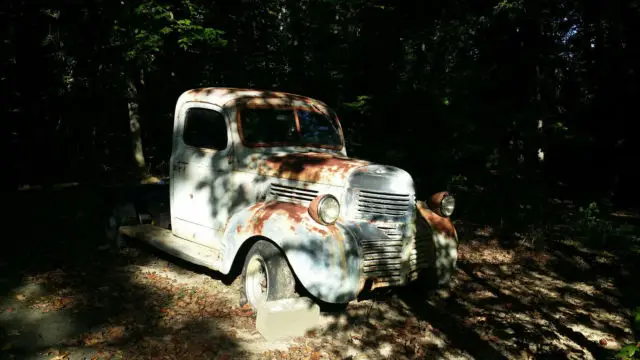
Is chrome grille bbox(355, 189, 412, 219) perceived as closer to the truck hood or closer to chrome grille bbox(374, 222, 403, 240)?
chrome grille bbox(374, 222, 403, 240)

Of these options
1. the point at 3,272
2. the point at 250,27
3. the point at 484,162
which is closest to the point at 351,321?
the point at 3,272

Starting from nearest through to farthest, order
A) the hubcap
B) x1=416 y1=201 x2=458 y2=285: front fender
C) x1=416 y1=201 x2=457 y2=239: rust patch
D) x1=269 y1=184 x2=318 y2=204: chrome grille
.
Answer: the hubcap < x1=269 y1=184 x2=318 y2=204: chrome grille < x1=416 y1=201 x2=458 y2=285: front fender < x1=416 y1=201 x2=457 y2=239: rust patch

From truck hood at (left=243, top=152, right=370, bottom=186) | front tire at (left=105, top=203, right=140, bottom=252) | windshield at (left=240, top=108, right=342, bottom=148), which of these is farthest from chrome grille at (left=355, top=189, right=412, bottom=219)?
front tire at (left=105, top=203, right=140, bottom=252)

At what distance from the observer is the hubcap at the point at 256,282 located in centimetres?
455

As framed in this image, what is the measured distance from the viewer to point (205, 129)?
559 centimetres

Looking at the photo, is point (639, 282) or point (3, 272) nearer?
point (3, 272)

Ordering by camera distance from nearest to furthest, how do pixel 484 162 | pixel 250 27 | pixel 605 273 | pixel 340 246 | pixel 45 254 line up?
pixel 340 246
pixel 45 254
pixel 605 273
pixel 484 162
pixel 250 27

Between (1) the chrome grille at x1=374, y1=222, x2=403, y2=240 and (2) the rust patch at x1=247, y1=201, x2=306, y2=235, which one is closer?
(2) the rust patch at x1=247, y1=201, x2=306, y2=235

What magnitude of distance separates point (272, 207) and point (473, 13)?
765 centimetres

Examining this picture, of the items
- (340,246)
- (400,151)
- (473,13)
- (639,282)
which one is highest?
(473,13)

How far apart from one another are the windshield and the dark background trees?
313 cm

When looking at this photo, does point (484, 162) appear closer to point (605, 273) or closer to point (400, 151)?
point (400, 151)

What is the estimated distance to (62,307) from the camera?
473 centimetres

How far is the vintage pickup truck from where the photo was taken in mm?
4148
